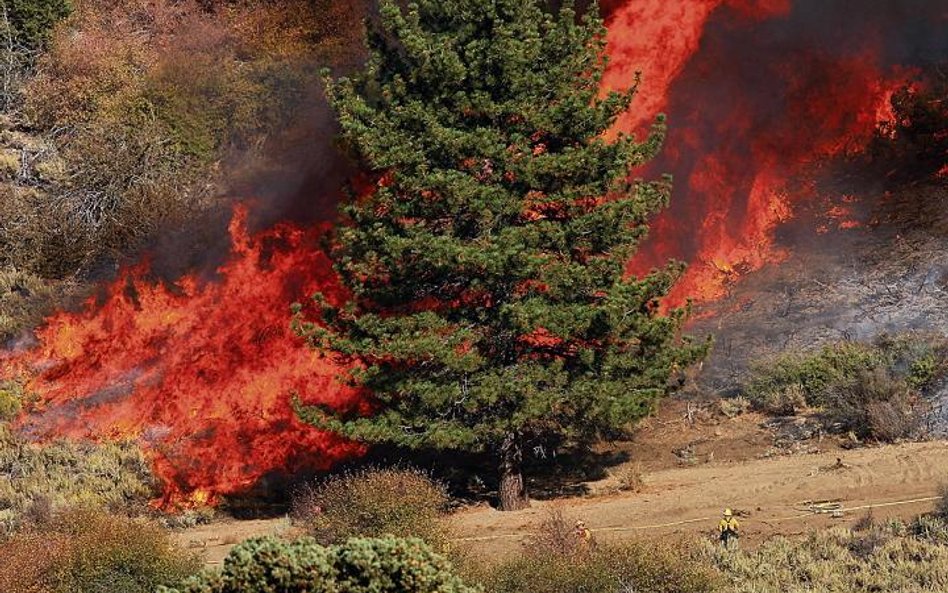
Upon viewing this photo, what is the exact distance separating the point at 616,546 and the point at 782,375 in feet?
33.6

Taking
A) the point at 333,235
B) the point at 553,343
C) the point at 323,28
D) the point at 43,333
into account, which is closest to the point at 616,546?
the point at 553,343

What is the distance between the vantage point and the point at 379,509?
825 inches

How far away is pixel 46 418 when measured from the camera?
99.5 feet

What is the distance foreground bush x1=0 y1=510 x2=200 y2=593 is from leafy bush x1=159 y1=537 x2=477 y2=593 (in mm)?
5897

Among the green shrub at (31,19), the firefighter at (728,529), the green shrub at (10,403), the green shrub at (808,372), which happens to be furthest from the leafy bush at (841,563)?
the green shrub at (31,19)

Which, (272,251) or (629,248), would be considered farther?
(272,251)

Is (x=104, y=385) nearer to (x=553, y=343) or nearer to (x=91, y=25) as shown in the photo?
(x=553, y=343)

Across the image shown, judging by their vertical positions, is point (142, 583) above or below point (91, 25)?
below

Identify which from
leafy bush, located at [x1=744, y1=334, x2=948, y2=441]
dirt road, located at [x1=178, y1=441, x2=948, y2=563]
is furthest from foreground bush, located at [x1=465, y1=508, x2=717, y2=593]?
leafy bush, located at [x1=744, y1=334, x2=948, y2=441]

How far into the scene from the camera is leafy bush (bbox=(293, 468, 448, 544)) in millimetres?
20641

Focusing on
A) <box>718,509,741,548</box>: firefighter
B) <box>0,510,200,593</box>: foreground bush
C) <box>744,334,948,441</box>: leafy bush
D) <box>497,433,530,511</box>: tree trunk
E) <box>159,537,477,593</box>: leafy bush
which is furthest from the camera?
<box>744,334,948,441</box>: leafy bush

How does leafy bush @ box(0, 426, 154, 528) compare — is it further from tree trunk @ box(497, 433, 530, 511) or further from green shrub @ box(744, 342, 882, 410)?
green shrub @ box(744, 342, 882, 410)

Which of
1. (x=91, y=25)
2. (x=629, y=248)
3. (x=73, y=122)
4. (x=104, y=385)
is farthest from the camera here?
(x=91, y=25)

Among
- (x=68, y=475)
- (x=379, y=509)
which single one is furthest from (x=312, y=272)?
(x=379, y=509)
